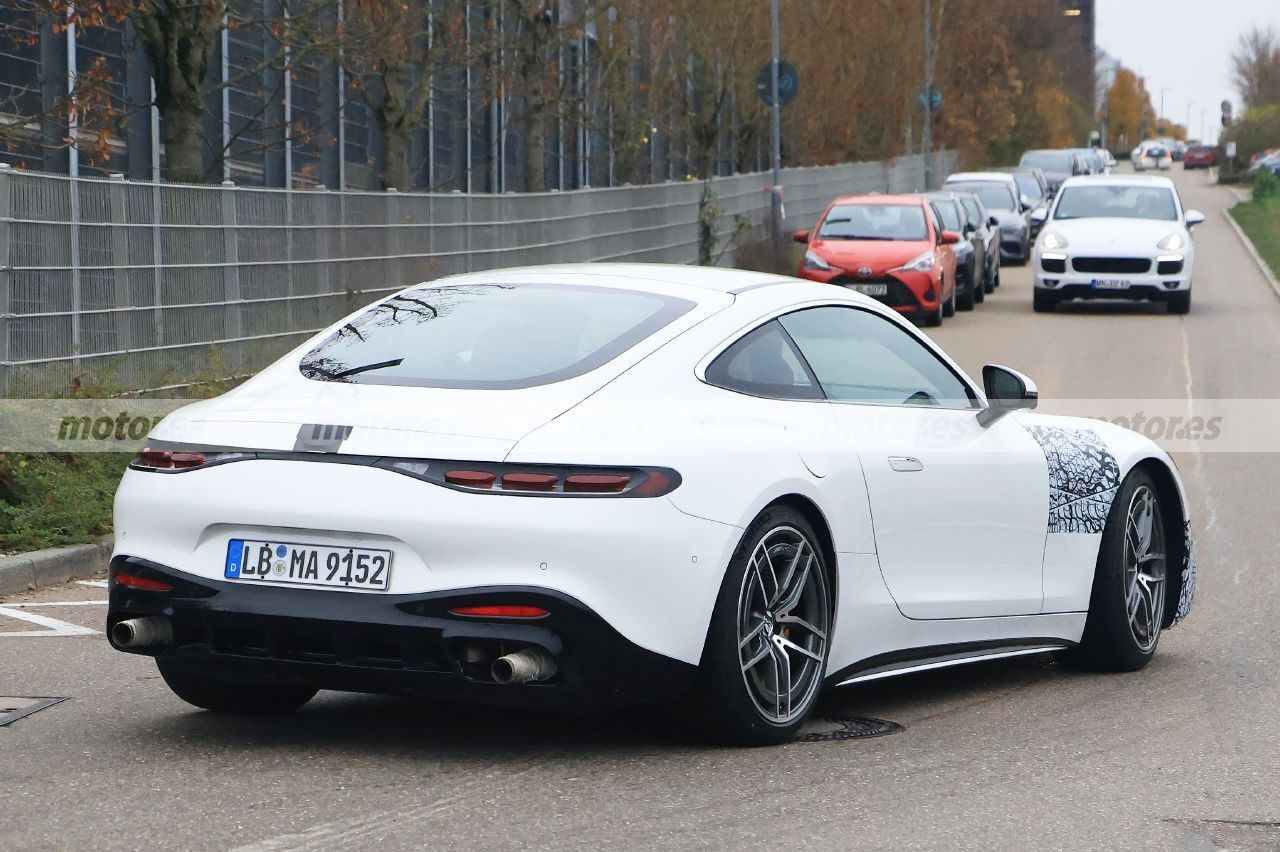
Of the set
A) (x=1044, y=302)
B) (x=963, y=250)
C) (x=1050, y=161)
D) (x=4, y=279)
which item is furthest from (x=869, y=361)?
(x=1050, y=161)

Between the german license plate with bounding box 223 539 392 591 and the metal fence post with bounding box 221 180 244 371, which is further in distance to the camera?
the metal fence post with bounding box 221 180 244 371

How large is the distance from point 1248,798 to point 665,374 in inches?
76.9

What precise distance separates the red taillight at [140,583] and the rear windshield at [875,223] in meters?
21.4

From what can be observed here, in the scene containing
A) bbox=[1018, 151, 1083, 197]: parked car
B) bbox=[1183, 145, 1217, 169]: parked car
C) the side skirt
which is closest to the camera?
the side skirt

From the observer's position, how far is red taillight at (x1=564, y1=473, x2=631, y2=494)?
17.1ft

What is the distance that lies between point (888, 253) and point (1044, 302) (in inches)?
144

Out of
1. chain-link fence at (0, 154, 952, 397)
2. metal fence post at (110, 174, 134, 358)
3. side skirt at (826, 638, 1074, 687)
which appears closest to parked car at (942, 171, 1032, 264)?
chain-link fence at (0, 154, 952, 397)

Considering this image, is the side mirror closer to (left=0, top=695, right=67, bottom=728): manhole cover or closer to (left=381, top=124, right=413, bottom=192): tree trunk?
(left=0, top=695, right=67, bottom=728): manhole cover

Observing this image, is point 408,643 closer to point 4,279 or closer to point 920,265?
point 4,279

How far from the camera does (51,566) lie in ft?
31.1

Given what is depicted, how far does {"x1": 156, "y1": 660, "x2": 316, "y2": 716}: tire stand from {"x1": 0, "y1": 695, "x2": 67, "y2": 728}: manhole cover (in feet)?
1.58

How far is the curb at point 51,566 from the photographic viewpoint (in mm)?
9219

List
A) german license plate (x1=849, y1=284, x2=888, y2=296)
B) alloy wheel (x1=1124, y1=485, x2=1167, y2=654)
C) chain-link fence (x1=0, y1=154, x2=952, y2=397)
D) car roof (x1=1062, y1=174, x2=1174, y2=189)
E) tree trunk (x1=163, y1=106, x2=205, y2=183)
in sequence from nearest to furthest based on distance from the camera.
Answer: alloy wheel (x1=1124, y1=485, x2=1167, y2=654) < chain-link fence (x1=0, y1=154, x2=952, y2=397) < tree trunk (x1=163, y1=106, x2=205, y2=183) < german license plate (x1=849, y1=284, x2=888, y2=296) < car roof (x1=1062, y1=174, x2=1174, y2=189)

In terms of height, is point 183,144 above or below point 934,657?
above
